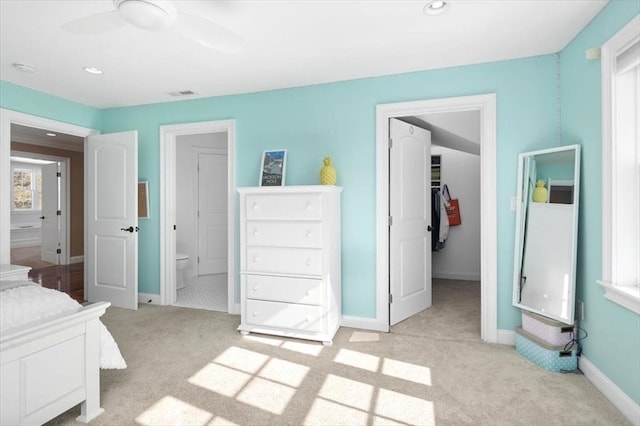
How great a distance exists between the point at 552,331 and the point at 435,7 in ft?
7.60

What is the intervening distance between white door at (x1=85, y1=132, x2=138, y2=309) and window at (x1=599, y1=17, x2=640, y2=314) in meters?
4.23

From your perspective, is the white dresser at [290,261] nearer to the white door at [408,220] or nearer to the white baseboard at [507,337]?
the white door at [408,220]

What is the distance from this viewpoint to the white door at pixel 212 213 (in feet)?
19.1

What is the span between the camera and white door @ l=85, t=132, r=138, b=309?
12.9 feet

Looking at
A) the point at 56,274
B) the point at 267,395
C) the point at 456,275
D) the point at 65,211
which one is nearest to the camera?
the point at 267,395

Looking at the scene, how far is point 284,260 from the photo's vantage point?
3004 millimetres

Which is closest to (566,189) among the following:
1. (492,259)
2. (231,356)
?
(492,259)

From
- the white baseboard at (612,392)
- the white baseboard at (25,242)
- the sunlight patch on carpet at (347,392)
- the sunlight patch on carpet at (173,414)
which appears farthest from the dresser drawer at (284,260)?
the white baseboard at (25,242)

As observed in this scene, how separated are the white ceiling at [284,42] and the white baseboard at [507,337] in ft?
7.51

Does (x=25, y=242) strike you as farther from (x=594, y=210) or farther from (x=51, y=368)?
(x=594, y=210)

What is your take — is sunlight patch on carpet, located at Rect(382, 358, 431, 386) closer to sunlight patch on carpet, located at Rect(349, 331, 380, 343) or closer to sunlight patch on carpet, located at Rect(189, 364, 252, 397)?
sunlight patch on carpet, located at Rect(349, 331, 380, 343)

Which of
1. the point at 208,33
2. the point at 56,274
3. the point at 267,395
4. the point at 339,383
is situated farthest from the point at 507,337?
the point at 56,274

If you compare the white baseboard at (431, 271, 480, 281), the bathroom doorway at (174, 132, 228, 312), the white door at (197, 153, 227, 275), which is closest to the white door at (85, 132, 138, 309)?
the bathroom doorway at (174, 132, 228, 312)

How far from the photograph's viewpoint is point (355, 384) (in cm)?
225
